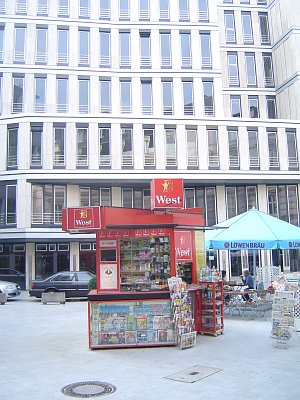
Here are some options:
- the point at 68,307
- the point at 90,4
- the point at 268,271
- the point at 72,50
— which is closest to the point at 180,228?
the point at 68,307

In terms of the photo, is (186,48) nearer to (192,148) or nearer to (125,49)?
(125,49)

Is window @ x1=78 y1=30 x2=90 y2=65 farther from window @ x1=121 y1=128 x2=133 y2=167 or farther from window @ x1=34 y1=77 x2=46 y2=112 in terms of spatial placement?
window @ x1=121 y1=128 x2=133 y2=167

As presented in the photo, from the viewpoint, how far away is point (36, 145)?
3253cm

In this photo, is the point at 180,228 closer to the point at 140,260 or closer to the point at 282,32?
the point at 140,260

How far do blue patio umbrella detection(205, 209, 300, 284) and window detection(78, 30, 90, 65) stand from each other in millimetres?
23653

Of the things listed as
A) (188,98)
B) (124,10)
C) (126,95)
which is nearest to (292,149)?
(188,98)

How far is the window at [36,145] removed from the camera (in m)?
32.4

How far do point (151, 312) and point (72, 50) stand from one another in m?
29.1

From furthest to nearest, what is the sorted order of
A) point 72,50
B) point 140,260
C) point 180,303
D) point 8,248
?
point 72,50
point 8,248
point 140,260
point 180,303

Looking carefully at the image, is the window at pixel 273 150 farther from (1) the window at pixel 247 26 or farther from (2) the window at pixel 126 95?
Result: (1) the window at pixel 247 26

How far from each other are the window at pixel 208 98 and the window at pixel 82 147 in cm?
1005

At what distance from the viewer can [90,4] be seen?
36.4 meters

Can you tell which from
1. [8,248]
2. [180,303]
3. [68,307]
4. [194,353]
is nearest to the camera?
[194,353]

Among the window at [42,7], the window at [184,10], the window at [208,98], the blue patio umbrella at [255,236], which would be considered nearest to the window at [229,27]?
the window at [184,10]
